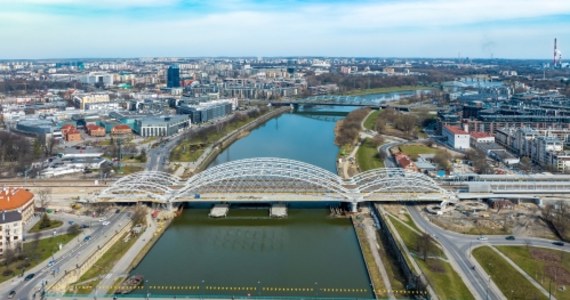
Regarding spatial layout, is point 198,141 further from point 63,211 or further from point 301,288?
point 301,288

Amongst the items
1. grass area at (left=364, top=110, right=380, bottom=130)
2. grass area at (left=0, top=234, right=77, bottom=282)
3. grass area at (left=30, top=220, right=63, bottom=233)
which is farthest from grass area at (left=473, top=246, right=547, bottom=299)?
grass area at (left=364, top=110, right=380, bottom=130)

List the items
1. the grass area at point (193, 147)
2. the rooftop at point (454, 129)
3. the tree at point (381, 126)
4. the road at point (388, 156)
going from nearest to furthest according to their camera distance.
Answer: the road at point (388, 156), the grass area at point (193, 147), the rooftop at point (454, 129), the tree at point (381, 126)

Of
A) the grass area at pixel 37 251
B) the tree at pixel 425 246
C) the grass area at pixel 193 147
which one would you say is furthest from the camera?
the grass area at pixel 193 147

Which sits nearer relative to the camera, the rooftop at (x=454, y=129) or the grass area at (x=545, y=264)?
the grass area at (x=545, y=264)

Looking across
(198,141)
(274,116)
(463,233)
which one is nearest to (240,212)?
(463,233)

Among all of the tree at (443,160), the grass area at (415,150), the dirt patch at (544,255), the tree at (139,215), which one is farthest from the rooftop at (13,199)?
the grass area at (415,150)

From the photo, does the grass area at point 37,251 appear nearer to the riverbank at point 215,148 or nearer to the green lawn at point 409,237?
the riverbank at point 215,148

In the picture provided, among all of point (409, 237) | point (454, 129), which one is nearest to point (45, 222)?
point (409, 237)
